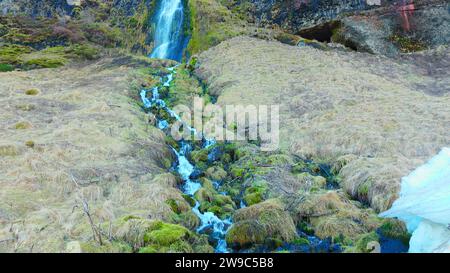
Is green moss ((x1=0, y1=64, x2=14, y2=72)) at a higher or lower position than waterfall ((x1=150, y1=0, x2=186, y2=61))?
lower

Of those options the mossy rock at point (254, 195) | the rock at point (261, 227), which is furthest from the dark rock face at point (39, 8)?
the rock at point (261, 227)

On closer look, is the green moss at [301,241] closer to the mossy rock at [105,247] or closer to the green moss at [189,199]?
the green moss at [189,199]

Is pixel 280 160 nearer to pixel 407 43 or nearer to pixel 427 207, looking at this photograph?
pixel 427 207

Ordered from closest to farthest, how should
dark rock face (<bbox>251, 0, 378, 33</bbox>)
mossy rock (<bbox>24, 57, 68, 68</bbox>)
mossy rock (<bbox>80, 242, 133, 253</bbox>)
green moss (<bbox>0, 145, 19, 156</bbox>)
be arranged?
mossy rock (<bbox>80, 242, 133, 253</bbox>), green moss (<bbox>0, 145, 19, 156</bbox>), dark rock face (<bbox>251, 0, 378, 33</bbox>), mossy rock (<bbox>24, 57, 68, 68</bbox>)

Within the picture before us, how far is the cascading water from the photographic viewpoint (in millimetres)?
11859

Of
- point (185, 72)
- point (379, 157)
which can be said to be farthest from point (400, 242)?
point (185, 72)

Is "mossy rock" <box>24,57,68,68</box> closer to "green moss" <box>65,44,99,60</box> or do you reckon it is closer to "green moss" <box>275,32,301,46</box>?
"green moss" <box>65,44,99,60</box>

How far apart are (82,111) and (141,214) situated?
1142 centimetres

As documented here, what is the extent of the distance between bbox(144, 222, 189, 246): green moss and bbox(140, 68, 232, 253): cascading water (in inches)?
40.6

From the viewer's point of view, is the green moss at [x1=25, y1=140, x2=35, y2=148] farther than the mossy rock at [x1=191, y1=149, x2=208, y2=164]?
No

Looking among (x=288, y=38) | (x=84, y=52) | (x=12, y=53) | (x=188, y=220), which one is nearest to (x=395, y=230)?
(x=188, y=220)

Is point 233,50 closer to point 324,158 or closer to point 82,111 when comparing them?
point 82,111

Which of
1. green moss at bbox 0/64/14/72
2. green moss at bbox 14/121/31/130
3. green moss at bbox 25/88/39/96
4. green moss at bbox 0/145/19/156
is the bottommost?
green moss at bbox 0/145/19/156

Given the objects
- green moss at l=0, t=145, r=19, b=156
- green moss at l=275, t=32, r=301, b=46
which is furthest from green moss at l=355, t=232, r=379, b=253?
green moss at l=275, t=32, r=301, b=46
